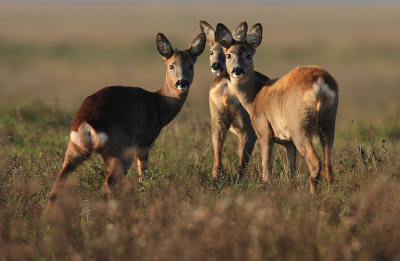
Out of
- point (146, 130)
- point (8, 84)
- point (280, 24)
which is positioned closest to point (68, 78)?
point (8, 84)

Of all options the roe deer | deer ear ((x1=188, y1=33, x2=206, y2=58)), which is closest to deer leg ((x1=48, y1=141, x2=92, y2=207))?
the roe deer

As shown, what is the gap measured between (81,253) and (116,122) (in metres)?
2.19

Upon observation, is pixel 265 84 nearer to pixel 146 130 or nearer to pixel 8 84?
pixel 146 130

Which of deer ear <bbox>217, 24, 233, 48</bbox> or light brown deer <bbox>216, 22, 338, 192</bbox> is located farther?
deer ear <bbox>217, 24, 233, 48</bbox>

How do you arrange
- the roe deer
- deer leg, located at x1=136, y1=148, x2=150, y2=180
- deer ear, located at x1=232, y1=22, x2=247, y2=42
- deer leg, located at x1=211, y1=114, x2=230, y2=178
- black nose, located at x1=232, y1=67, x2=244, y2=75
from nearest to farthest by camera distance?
1. deer leg, located at x1=136, y1=148, x2=150, y2=180
2. black nose, located at x1=232, y1=67, x2=244, y2=75
3. the roe deer
4. deer leg, located at x1=211, y1=114, x2=230, y2=178
5. deer ear, located at x1=232, y1=22, x2=247, y2=42

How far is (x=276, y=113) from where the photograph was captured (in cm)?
740

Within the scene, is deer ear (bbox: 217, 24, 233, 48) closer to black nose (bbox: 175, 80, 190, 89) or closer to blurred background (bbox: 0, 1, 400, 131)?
black nose (bbox: 175, 80, 190, 89)

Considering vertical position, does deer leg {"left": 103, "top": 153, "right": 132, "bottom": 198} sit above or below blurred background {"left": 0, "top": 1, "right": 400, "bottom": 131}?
above

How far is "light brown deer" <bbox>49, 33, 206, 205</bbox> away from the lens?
652 centimetres

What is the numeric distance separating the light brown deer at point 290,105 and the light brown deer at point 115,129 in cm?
83

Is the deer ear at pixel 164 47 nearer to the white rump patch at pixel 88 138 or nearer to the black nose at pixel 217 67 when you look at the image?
the black nose at pixel 217 67

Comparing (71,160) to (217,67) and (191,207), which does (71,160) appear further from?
(217,67)

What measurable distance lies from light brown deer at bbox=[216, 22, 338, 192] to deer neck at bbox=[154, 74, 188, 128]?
800mm

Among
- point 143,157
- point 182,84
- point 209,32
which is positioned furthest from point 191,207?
point 209,32
